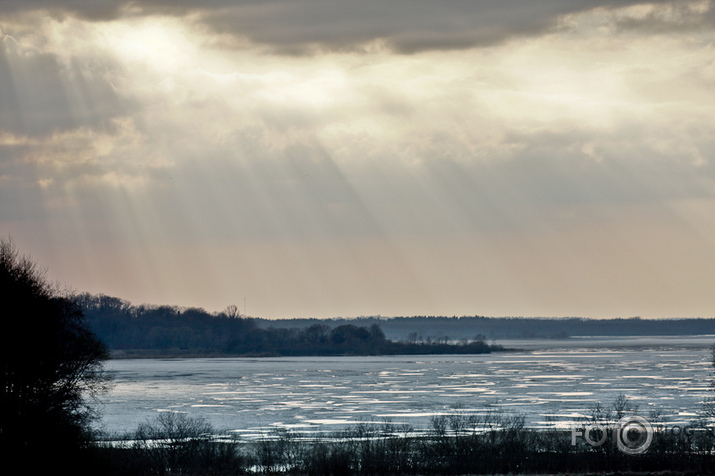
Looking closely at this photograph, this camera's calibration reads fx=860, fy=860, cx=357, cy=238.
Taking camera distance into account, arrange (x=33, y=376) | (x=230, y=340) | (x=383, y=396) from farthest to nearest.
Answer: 1. (x=230, y=340)
2. (x=383, y=396)
3. (x=33, y=376)

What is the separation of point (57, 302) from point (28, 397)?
4.73 m

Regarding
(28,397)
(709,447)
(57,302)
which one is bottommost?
(709,447)

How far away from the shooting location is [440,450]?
33.1 metres

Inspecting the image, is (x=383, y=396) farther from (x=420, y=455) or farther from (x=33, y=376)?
(x=33, y=376)

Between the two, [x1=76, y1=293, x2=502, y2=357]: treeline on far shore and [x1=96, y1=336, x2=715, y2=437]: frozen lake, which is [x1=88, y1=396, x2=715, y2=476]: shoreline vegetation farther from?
[x1=76, y1=293, x2=502, y2=357]: treeline on far shore

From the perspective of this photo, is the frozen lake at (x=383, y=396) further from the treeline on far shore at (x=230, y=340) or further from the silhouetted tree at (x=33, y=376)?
the treeline on far shore at (x=230, y=340)

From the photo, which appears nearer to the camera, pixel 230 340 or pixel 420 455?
pixel 420 455

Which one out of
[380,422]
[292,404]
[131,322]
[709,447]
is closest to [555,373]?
[292,404]

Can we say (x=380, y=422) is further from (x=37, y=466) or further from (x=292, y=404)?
(x=37, y=466)

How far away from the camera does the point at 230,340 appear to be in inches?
6954

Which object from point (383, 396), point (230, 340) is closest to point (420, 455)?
point (383, 396)

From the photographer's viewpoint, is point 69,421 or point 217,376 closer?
point 69,421

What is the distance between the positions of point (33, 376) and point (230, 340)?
147997mm

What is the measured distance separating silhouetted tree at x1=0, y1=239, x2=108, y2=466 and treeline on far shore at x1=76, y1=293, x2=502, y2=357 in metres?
129
